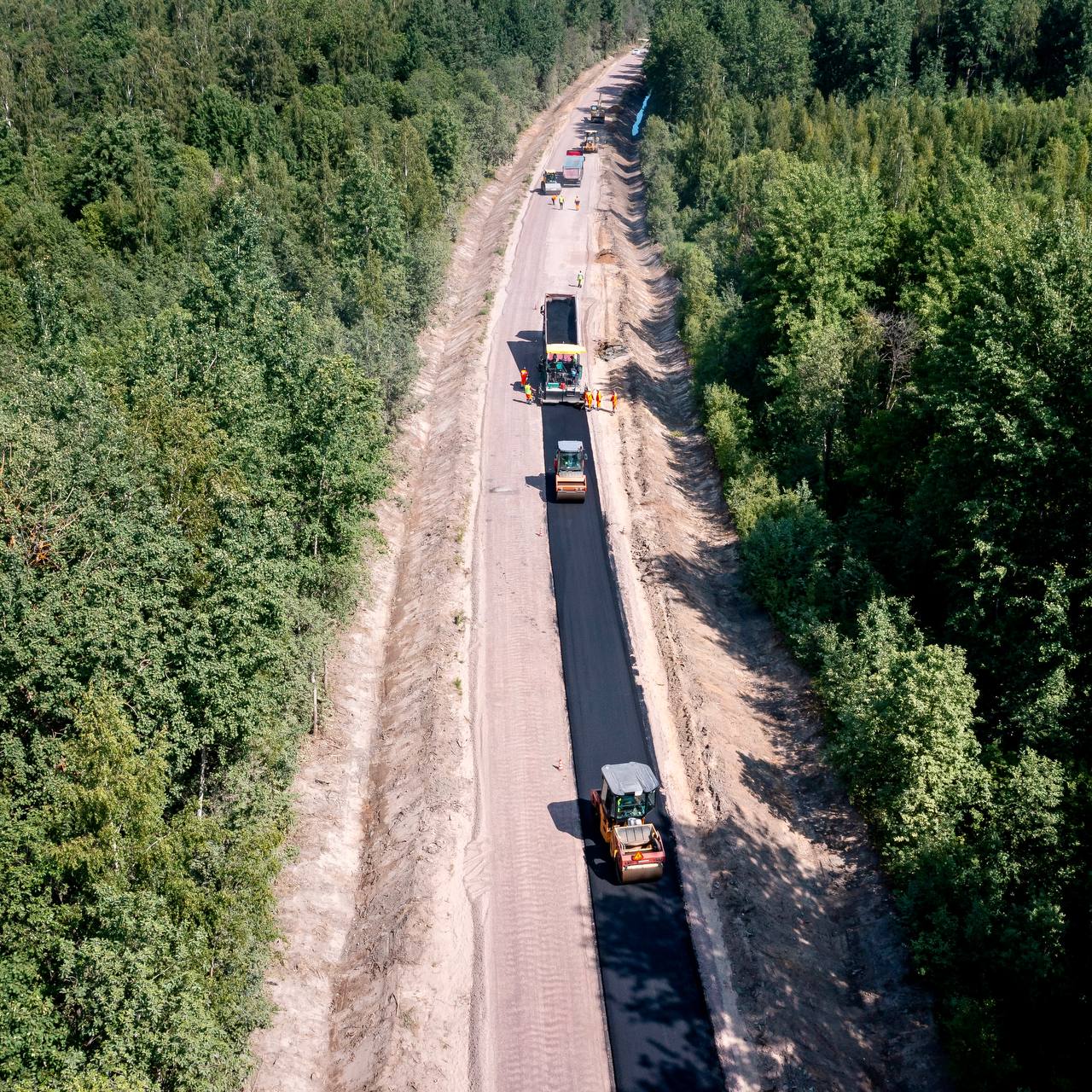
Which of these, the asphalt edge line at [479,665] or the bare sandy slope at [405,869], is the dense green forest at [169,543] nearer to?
the bare sandy slope at [405,869]

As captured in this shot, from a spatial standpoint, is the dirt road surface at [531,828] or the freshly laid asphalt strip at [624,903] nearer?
the freshly laid asphalt strip at [624,903]

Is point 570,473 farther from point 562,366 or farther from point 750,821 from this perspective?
point 750,821

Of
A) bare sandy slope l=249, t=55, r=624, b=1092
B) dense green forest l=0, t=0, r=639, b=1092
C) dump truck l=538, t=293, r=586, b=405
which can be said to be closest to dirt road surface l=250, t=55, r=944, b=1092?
bare sandy slope l=249, t=55, r=624, b=1092

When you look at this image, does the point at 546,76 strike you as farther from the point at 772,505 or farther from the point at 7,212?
the point at 772,505

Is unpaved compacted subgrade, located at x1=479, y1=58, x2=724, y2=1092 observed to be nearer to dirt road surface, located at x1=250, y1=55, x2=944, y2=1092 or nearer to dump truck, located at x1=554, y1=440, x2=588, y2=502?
dirt road surface, located at x1=250, y1=55, x2=944, y2=1092

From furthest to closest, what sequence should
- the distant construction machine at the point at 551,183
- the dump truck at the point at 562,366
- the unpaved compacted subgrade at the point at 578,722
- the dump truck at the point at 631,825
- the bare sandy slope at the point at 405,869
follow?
the distant construction machine at the point at 551,183
the dump truck at the point at 562,366
the dump truck at the point at 631,825
the unpaved compacted subgrade at the point at 578,722
the bare sandy slope at the point at 405,869

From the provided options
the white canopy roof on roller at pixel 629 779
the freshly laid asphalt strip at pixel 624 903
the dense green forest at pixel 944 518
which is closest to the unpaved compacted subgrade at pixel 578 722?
the freshly laid asphalt strip at pixel 624 903
